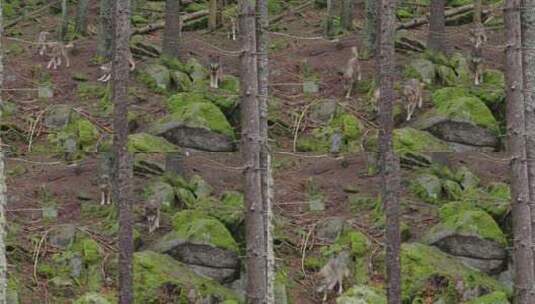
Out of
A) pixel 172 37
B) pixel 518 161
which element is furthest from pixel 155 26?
pixel 518 161

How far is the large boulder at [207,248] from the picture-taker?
631 inches

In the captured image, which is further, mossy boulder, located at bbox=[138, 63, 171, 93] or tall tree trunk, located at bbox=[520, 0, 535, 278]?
mossy boulder, located at bbox=[138, 63, 171, 93]

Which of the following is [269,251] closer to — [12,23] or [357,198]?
[357,198]

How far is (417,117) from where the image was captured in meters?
19.4

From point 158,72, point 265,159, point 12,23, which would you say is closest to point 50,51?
point 12,23

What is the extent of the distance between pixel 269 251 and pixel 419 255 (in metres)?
4.12

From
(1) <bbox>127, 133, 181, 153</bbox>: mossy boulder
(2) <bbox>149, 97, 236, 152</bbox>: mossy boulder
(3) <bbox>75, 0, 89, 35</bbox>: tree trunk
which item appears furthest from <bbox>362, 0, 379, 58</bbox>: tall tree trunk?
(3) <bbox>75, 0, 89, 35</bbox>: tree trunk

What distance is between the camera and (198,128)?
16641 millimetres

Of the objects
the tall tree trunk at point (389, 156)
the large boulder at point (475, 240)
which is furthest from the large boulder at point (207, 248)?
the large boulder at point (475, 240)

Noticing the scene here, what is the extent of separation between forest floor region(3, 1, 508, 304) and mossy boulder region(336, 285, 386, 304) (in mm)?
999

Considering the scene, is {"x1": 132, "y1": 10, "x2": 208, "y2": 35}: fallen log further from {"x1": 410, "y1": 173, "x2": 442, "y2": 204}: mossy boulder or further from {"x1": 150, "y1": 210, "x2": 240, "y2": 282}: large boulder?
{"x1": 150, "y1": 210, "x2": 240, "y2": 282}: large boulder

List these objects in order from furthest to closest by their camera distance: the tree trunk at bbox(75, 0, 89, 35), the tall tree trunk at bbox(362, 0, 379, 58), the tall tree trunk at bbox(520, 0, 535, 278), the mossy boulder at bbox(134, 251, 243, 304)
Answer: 1. the tree trunk at bbox(75, 0, 89, 35)
2. the tall tree trunk at bbox(362, 0, 379, 58)
3. the mossy boulder at bbox(134, 251, 243, 304)
4. the tall tree trunk at bbox(520, 0, 535, 278)

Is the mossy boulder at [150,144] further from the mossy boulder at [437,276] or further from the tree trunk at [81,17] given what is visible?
the tree trunk at [81,17]

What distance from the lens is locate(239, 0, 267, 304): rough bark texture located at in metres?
13.0
